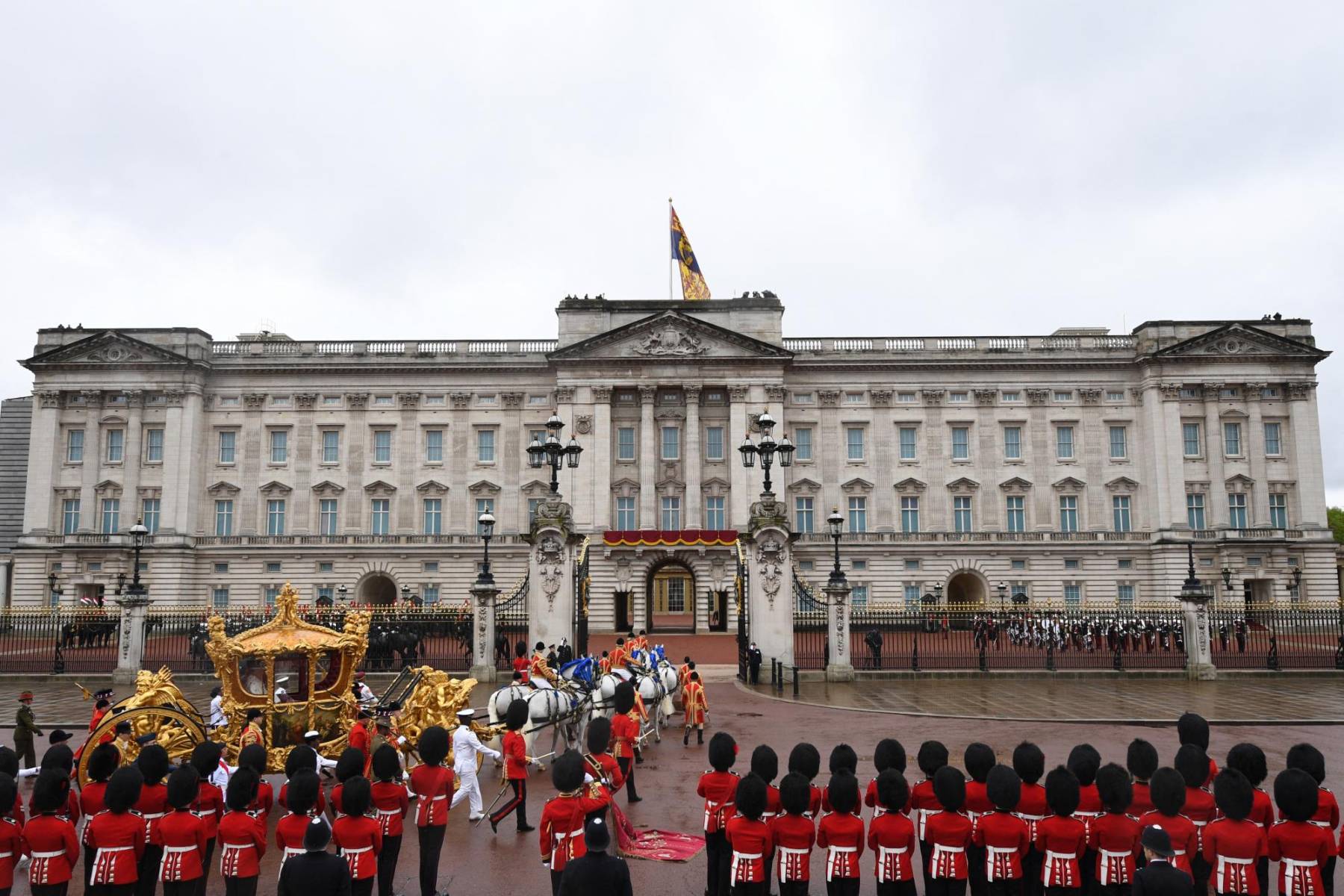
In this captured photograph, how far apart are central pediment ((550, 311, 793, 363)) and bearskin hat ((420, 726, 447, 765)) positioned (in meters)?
43.9

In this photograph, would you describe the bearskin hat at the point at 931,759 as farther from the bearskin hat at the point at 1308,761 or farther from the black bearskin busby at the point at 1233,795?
the bearskin hat at the point at 1308,761

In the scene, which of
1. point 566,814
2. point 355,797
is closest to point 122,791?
point 355,797

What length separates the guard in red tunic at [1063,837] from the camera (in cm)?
729

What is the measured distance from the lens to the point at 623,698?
12.3 metres

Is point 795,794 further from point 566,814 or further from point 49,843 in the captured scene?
point 49,843

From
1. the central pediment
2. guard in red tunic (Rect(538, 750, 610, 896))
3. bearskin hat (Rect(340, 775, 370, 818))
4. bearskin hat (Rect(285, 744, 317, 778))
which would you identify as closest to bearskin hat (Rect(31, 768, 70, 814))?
bearskin hat (Rect(285, 744, 317, 778))

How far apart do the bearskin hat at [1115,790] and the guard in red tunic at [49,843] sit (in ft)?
27.3

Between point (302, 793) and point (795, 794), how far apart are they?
4015 mm

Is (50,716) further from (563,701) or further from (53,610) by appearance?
(563,701)

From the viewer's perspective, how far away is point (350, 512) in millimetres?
53719

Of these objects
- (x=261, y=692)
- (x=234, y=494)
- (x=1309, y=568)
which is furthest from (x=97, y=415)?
(x=1309, y=568)

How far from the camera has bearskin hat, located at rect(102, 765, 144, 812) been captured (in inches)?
290

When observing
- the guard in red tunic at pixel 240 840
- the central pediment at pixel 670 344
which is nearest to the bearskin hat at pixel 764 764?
the guard in red tunic at pixel 240 840

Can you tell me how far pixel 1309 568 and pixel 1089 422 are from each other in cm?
1413
